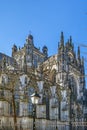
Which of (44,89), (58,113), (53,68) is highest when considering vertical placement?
(53,68)

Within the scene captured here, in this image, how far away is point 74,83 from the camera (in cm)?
6012

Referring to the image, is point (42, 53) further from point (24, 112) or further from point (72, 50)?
point (24, 112)

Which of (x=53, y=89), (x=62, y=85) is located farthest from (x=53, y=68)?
(x=53, y=89)

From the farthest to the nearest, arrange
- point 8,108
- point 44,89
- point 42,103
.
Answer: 1. point 44,89
2. point 42,103
3. point 8,108

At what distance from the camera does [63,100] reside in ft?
164

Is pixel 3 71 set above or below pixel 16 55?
below

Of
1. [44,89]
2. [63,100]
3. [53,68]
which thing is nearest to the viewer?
[44,89]

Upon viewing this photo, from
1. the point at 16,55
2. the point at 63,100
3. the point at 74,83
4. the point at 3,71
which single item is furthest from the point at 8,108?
the point at 16,55

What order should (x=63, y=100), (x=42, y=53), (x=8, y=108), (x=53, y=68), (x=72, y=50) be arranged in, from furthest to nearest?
(x=42, y=53), (x=72, y=50), (x=53, y=68), (x=63, y=100), (x=8, y=108)

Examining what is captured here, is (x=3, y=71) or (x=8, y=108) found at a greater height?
(x=3, y=71)

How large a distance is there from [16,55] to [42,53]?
6519mm

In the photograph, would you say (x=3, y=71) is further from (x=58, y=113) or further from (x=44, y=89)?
(x=58, y=113)

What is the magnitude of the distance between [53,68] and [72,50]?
8.91 meters

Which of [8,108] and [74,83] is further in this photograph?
[74,83]
